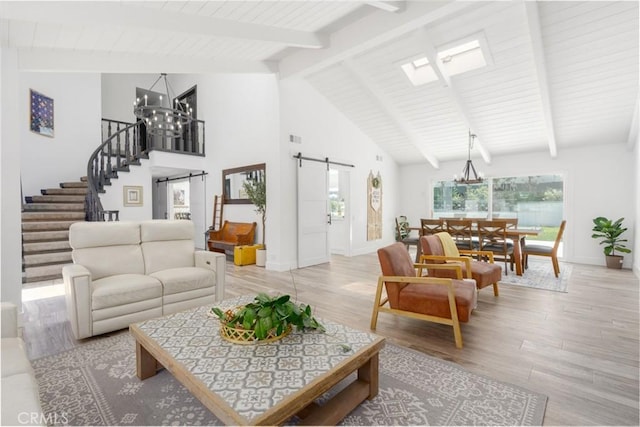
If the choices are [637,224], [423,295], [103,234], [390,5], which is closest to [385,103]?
[390,5]

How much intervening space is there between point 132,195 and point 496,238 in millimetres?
7337

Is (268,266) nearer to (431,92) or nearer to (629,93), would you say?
(431,92)

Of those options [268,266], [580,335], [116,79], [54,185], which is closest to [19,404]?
[580,335]

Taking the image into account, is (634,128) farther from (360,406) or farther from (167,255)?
(167,255)

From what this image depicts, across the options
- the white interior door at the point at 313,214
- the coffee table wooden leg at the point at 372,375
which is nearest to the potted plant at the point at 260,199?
the white interior door at the point at 313,214

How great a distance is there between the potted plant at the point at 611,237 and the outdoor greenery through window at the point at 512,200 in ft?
2.87

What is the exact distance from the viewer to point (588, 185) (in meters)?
6.44

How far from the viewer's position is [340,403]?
172cm

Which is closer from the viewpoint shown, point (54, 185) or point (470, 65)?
point (470, 65)

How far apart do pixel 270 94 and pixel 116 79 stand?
6.33 m

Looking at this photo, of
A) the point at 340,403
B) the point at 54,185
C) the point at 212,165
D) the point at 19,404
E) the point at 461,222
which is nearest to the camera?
the point at 19,404

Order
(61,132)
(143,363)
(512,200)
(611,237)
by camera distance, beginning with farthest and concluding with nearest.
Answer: (512,200), (61,132), (611,237), (143,363)

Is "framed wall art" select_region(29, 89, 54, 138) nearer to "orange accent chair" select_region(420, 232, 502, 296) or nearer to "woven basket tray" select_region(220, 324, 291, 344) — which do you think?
"woven basket tray" select_region(220, 324, 291, 344)

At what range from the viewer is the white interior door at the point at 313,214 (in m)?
6.07
